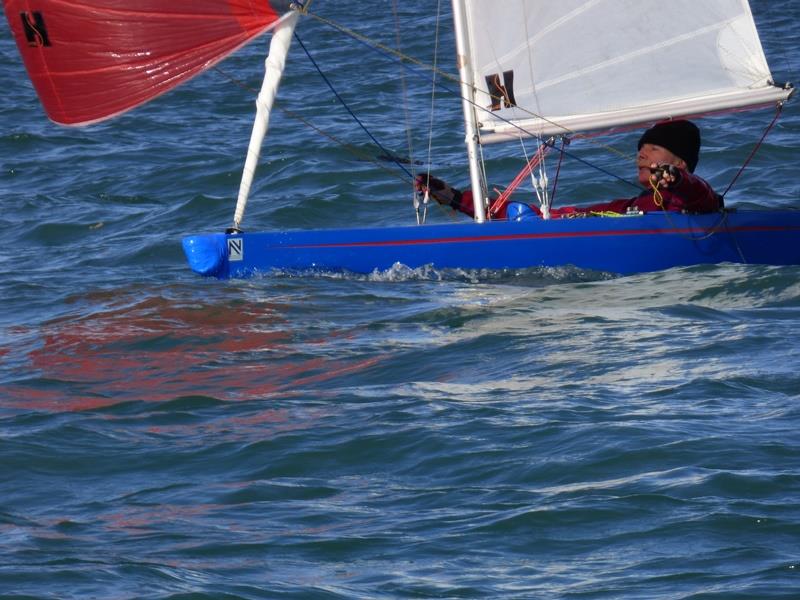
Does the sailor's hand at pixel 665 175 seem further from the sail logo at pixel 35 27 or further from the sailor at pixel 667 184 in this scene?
the sail logo at pixel 35 27

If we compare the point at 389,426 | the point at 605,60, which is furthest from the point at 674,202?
the point at 389,426

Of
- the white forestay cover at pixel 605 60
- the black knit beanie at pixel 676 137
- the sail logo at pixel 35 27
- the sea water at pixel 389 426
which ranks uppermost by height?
the sail logo at pixel 35 27

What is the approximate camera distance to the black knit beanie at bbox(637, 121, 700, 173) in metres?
8.87

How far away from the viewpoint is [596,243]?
8750 millimetres

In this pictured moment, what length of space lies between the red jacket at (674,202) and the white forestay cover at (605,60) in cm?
48

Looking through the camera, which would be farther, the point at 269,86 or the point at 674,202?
the point at 269,86

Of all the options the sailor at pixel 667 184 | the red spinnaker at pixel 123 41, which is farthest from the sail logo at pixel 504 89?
the red spinnaker at pixel 123 41

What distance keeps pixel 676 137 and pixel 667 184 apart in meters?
0.69

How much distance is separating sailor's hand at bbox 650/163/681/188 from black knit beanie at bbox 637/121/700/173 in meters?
0.60

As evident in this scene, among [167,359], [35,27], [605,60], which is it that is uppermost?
[35,27]

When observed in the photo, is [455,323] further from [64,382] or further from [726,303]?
[64,382]

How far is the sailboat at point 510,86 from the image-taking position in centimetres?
868

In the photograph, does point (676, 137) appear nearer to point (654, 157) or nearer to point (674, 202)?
point (654, 157)

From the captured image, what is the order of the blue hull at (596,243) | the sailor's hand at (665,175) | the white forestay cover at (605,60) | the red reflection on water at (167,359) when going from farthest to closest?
the white forestay cover at (605,60) → the blue hull at (596,243) → the sailor's hand at (665,175) → the red reflection on water at (167,359)
